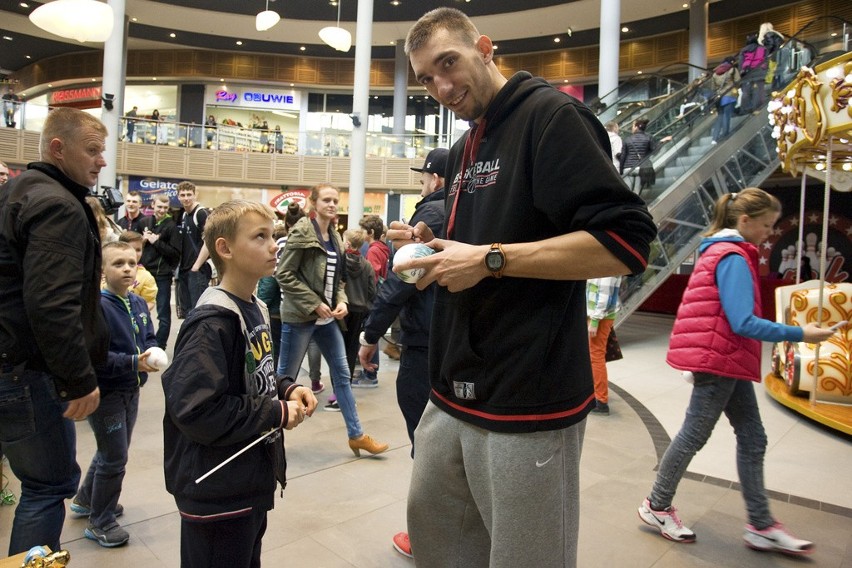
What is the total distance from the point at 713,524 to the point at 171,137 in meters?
20.3

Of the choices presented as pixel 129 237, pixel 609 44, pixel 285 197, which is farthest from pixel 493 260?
pixel 285 197

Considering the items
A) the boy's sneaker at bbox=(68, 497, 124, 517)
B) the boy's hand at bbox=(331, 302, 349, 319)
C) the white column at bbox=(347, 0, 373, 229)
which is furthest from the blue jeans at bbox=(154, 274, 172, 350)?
the white column at bbox=(347, 0, 373, 229)

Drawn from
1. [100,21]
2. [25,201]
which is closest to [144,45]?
[100,21]

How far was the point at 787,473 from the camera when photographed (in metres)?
3.88

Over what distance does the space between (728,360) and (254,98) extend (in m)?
23.9

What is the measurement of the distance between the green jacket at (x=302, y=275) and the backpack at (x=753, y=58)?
10.7 meters

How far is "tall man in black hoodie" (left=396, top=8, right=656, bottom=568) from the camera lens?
1171 mm

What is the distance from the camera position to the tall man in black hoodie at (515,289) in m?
1.17

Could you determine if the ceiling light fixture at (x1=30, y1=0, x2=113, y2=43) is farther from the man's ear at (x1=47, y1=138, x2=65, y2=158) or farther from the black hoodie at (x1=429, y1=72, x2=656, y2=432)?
the black hoodie at (x1=429, y1=72, x2=656, y2=432)

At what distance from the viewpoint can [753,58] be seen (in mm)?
11391

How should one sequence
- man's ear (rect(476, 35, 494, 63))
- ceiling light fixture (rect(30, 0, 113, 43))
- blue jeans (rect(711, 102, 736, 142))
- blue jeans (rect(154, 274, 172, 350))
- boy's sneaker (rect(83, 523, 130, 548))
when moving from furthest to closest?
blue jeans (rect(711, 102, 736, 142)), ceiling light fixture (rect(30, 0, 113, 43)), blue jeans (rect(154, 274, 172, 350)), boy's sneaker (rect(83, 523, 130, 548)), man's ear (rect(476, 35, 494, 63))

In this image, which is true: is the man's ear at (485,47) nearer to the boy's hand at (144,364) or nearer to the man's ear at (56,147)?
the man's ear at (56,147)

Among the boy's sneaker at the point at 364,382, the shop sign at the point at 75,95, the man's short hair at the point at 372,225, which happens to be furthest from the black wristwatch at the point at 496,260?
the shop sign at the point at 75,95

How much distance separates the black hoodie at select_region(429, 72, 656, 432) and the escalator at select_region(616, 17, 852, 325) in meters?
7.45
